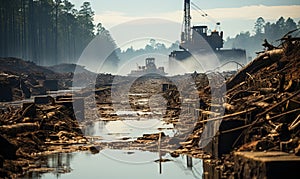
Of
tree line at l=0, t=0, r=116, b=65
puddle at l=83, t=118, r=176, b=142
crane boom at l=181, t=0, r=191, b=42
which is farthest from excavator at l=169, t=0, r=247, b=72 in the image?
puddle at l=83, t=118, r=176, b=142

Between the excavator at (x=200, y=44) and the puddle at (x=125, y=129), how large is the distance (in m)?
60.9

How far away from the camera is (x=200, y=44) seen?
288 ft

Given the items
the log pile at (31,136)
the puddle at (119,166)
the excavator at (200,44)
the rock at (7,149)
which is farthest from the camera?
the excavator at (200,44)

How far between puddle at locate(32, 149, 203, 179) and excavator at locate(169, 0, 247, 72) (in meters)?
72.0

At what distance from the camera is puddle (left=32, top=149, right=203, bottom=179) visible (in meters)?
13.3

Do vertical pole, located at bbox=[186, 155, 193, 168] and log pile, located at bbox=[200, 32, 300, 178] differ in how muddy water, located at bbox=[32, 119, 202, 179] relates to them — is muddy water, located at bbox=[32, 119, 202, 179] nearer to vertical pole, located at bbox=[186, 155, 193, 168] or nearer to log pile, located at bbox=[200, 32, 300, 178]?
vertical pole, located at bbox=[186, 155, 193, 168]

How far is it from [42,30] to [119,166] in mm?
111165

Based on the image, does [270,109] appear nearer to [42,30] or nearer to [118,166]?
[118,166]

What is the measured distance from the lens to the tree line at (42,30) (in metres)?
97.1

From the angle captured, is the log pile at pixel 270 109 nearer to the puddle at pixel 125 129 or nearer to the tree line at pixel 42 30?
the puddle at pixel 125 129

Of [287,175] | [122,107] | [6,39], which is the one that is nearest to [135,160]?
[287,175]

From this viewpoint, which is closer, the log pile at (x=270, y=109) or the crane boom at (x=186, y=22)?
the log pile at (x=270, y=109)

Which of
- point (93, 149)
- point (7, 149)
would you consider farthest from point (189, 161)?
point (7, 149)

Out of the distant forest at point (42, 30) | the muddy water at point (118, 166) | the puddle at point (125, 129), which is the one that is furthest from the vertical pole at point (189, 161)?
the distant forest at point (42, 30)
